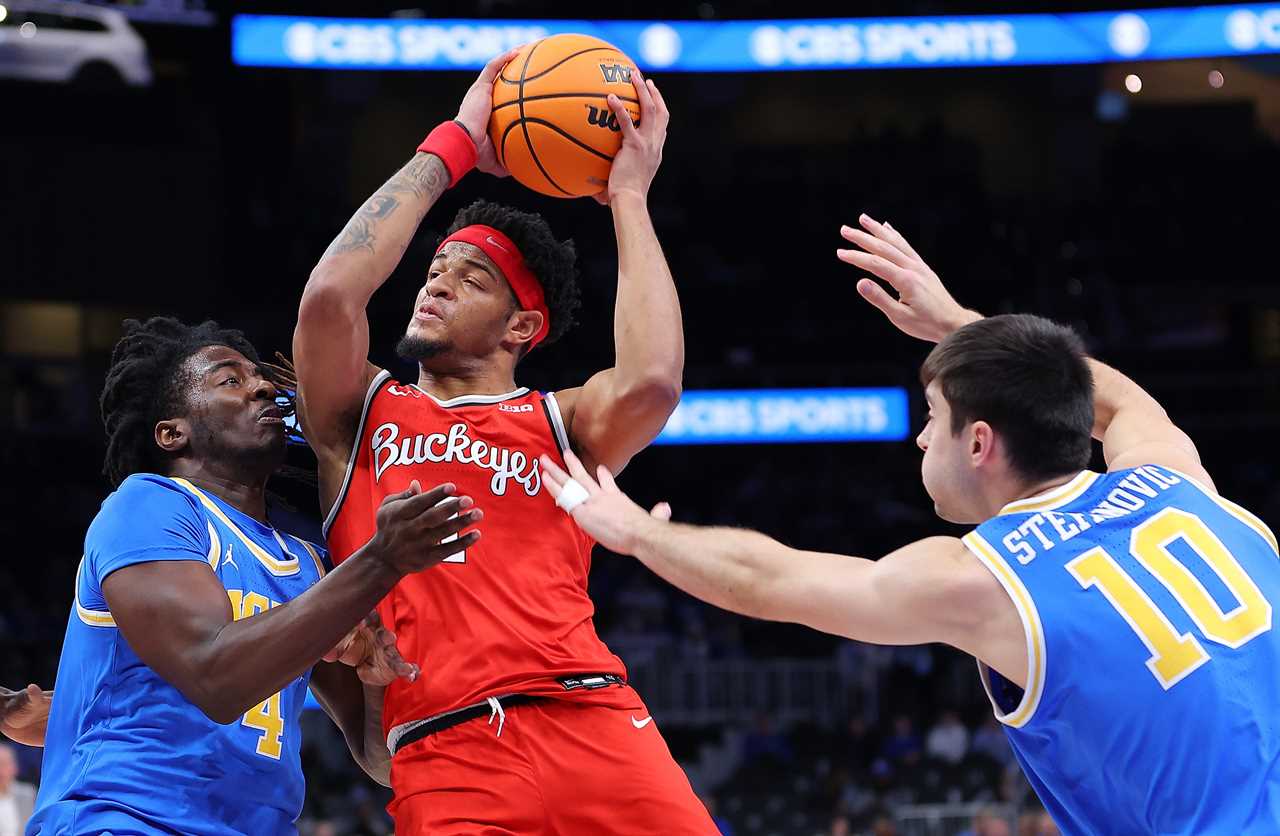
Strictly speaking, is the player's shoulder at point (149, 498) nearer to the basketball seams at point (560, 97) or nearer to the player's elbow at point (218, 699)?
the player's elbow at point (218, 699)

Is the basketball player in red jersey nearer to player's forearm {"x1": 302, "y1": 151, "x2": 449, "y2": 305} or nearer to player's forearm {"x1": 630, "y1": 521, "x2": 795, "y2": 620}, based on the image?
player's forearm {"x1": 302, "y1": 151, "x2": 449, "y2": 305}

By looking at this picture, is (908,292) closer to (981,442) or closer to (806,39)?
(981,442)

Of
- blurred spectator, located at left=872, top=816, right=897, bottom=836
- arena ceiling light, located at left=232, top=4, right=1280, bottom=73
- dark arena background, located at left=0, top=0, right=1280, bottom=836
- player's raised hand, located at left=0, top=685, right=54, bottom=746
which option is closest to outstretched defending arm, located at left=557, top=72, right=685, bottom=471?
player's raised hand, located at left=0, top=685, right=54, bottom=746

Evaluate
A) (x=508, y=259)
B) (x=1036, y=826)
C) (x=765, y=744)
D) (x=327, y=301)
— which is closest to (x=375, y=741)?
(x=327, y=301)

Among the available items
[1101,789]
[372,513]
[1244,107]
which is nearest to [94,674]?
[372,513]

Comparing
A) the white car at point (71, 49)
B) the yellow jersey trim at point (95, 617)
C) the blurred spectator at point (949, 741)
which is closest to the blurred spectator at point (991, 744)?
the blurred spectator at point (949, 741)

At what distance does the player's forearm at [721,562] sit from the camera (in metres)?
3.07

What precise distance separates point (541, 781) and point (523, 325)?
1443 mm

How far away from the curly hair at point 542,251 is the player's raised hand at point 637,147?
25cm

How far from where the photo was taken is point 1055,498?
309 centimetres

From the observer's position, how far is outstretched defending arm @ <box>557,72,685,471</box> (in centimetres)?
414

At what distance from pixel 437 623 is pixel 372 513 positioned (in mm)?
374

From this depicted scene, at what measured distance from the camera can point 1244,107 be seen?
21.5 metres

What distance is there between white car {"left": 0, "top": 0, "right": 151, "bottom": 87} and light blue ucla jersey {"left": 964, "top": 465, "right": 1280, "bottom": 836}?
53.8ft
